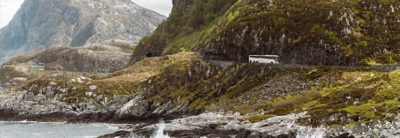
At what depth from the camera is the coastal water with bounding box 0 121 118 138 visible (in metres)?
160

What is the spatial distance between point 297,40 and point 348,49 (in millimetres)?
15136

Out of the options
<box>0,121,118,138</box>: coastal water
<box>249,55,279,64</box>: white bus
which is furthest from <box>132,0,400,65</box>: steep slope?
<box>0,121,118,138</box>: coastal water

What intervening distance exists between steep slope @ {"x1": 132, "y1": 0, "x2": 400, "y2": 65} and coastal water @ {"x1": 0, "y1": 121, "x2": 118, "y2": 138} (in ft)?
147

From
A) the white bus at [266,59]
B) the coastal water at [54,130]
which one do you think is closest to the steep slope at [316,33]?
the white bus at [266,59]

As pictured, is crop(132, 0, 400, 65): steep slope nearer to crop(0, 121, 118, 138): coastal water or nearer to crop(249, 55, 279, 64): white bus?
crop(249, 55, 279, 64): white bus

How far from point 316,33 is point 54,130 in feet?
273

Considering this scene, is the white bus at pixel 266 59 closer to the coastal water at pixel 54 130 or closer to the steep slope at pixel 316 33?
the steep slope at pixel 316 33

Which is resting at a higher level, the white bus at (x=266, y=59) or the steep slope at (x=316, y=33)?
the steep slope at (x=316, y=33)

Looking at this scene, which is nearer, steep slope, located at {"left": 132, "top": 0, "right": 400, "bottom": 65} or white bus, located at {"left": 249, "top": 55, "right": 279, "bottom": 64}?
steep slope, located at {"left": 132, "top": 0, "right": 400, "bottom": 65}

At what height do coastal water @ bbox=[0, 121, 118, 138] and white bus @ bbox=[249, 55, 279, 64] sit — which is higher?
white bus @ bbox=[249, 55, 279, 64]

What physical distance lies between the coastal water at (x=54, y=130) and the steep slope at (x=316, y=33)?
147 ft

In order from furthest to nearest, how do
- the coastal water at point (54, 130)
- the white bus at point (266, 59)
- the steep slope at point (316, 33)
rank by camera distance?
the white bus at point (266, 59) → the steep slope at point (316, 33) → the coastal water at point (54, 130)

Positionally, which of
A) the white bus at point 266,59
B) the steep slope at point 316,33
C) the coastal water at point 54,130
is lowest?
the coastal water at point 54,130

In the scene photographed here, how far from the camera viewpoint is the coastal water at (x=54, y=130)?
160 meters
